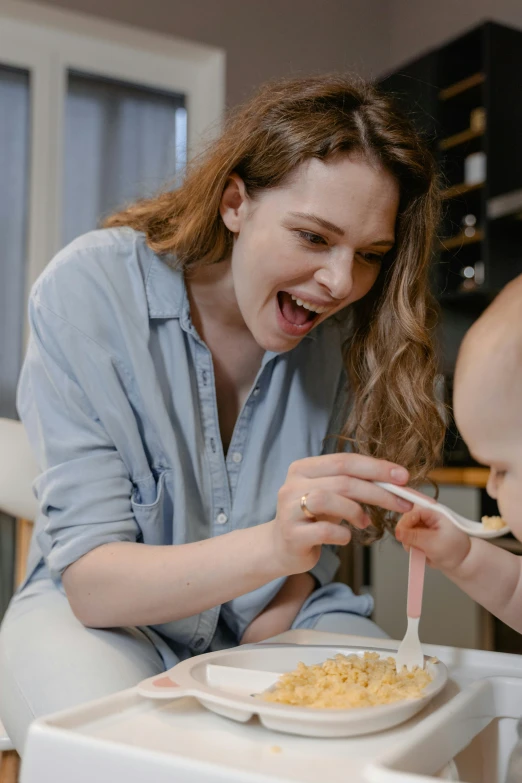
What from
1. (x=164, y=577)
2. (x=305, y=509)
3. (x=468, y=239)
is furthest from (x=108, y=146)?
(x=305, y=509)

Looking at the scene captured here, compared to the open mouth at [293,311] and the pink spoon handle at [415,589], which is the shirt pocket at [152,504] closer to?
the open mouth at [293,311]

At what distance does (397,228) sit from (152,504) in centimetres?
54

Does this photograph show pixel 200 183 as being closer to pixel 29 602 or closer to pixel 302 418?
pixel 302 418

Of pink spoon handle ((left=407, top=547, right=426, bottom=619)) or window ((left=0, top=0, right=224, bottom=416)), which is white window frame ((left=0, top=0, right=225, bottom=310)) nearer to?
window ((left=0, top=0, right=224, bottom=416))

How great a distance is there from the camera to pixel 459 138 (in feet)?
11.5

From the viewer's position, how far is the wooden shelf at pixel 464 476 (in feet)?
9.46

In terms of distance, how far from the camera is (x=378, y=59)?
4328 mm

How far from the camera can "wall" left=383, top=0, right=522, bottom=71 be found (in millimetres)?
3628

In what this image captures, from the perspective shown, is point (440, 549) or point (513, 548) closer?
point (440, 549)

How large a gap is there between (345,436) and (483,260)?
2232mm

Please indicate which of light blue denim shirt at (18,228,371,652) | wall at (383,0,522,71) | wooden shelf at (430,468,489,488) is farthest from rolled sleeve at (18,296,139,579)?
wall at (383,0,522,71)

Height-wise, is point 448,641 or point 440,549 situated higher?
point 440,549

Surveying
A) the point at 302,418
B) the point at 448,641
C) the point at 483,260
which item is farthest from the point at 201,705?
the point at 483,260

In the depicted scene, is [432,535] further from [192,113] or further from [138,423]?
[192,113]
